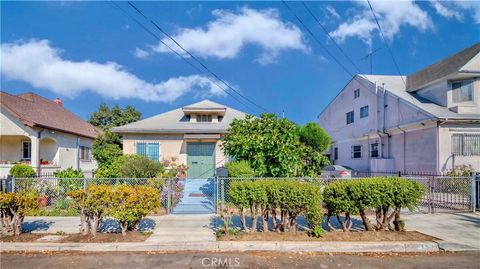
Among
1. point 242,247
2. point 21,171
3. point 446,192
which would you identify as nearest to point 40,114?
point 21,171

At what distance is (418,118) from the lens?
16281mm

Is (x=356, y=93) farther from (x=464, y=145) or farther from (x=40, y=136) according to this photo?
(x=40, y=136)

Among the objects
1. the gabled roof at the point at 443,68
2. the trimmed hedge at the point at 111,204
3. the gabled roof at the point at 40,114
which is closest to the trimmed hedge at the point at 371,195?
the trimmed hedge at the point at 111,204

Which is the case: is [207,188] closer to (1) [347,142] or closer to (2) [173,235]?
(2) [173,235]

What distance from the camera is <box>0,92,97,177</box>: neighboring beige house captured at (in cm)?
1552

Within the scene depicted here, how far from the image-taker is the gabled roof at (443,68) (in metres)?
16.6

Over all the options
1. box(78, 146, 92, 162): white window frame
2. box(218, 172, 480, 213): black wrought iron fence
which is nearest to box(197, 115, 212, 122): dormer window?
box(218, 172, 480, 213): black wrought iron fence

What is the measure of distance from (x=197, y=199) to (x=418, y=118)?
13896mm

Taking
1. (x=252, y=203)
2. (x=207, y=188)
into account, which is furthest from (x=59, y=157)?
(x=252, y=203)

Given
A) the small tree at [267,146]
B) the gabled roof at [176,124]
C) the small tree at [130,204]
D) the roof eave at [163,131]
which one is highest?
the gabled roof at [176,124]

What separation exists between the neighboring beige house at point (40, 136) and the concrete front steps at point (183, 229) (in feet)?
26.5

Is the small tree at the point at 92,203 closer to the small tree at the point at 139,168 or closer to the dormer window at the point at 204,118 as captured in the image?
the small tree at the point at 139,168

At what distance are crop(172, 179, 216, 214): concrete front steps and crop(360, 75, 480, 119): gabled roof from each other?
12.9 m

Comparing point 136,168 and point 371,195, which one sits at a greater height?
point 136,168
